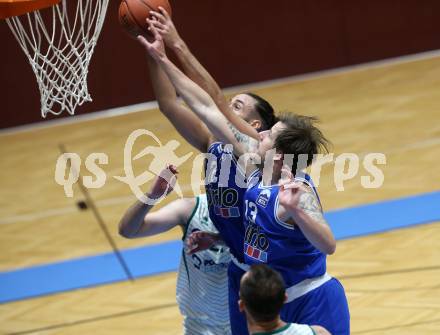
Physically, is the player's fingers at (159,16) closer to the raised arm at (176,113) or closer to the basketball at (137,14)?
the basketball at (137,14)

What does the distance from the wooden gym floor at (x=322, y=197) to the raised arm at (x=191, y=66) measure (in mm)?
1978

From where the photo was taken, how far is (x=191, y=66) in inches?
183

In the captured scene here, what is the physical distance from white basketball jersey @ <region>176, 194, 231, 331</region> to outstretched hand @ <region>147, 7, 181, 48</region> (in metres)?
1.06

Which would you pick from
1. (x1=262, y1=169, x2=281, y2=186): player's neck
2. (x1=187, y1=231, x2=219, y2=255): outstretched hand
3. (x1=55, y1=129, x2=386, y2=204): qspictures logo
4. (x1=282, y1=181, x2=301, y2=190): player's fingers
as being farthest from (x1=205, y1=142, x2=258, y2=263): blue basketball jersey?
(x1=55, y1=129, x2=386, y2=204): qspictures logo

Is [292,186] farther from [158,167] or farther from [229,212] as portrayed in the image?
[158,167]

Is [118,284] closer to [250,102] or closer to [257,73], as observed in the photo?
[250,102]

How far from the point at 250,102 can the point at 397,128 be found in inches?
241

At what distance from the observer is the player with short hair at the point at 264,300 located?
11.6 ft

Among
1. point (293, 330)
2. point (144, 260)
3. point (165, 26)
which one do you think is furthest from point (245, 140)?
point (144, 260)

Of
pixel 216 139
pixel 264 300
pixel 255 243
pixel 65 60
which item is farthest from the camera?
pixel 65 60

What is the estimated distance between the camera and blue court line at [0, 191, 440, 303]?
7.64 metres

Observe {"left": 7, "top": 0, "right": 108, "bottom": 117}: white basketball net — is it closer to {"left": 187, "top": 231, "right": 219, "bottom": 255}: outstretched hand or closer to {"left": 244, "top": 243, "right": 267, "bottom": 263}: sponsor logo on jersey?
{"left": 187, "top": 231, "right": 219, "bottom": 255}: outstretched hand

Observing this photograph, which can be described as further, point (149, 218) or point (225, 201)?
point (149, 218)

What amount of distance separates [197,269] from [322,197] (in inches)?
152
